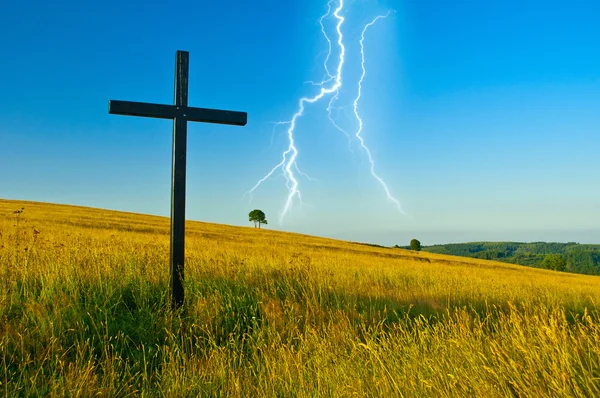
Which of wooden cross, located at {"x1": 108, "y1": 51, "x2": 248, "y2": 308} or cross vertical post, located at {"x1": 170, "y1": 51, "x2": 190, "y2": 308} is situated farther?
cross vertical post, located at {"x1": 170, "y1": 51, "x2": 190, "y2": 308}

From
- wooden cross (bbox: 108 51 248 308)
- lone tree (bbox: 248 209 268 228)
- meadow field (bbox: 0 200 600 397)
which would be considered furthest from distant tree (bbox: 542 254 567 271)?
wooden cross (bbox: 108 51 248 308)

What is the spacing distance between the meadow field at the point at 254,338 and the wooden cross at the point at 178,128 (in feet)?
1.52

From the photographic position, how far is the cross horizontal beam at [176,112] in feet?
20.0

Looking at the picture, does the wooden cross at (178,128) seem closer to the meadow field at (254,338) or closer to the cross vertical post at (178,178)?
the cross vertical post at (178,178)

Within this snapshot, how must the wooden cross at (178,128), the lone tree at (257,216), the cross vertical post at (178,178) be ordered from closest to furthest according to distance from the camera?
the wooden cross at (178,128)
the cross vertical post at (178,178)
the lone tree at (257,216)

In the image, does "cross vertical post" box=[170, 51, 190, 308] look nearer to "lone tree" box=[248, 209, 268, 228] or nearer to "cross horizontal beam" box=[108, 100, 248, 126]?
"cross horizontal beam" box=[108, 100, 248, 126]

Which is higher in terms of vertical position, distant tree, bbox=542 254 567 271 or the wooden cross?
the wooden cross

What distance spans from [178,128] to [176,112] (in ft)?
0.89

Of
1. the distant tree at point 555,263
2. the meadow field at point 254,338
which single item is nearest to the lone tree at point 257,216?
the distant tree at point 555,263

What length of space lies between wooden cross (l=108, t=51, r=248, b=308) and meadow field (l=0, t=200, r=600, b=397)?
1.52ft

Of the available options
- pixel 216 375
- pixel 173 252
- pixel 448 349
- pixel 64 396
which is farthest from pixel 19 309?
pixel 448 349

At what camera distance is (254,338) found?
5.00m

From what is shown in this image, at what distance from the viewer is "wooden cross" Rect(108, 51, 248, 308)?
6090 mm

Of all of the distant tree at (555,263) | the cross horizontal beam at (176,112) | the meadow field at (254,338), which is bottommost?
the distant tree at (555,263)
